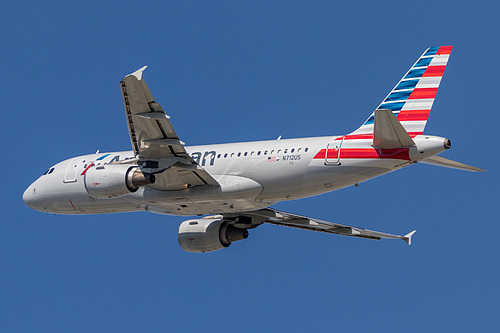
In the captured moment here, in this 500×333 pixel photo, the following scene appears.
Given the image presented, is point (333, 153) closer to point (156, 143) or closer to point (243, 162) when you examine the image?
point (243, 162)

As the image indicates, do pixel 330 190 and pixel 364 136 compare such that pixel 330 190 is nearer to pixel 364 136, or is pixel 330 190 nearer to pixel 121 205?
pixel 364 136

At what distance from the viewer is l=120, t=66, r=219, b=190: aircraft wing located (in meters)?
27.7

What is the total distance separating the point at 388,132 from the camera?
27938 mm

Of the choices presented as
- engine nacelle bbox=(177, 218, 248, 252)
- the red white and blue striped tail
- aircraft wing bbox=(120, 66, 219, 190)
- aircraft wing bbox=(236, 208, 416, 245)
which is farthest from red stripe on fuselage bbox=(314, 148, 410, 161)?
engine nacelle bbox=(177, 218, 248, 252)

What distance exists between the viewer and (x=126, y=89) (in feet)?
91.0

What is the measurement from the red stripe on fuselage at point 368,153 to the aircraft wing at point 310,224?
6.98 m

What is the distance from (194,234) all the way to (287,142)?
750 cm

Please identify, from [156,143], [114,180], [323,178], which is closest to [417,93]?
[323,178]

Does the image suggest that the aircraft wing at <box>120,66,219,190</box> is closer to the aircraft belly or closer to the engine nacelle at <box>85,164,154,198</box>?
the engine nacelle at <box>85,164,154,198</box>

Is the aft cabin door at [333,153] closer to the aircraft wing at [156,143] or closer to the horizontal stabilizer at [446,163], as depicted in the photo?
the horizontal stabilizer at [446,163]

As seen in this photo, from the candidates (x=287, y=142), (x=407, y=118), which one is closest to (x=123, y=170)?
(x=287, y=142)

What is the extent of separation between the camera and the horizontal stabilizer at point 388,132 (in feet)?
88.8

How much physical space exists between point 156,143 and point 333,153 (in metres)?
6.42

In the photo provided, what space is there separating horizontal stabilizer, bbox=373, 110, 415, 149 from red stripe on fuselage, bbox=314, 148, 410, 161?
217mm
